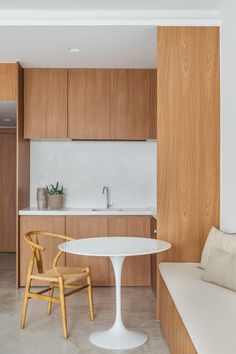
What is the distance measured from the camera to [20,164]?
4562 millimetres

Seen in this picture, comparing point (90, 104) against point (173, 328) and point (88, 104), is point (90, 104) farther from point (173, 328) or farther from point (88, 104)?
point (173, 328)

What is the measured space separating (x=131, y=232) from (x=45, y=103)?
1.80 metres

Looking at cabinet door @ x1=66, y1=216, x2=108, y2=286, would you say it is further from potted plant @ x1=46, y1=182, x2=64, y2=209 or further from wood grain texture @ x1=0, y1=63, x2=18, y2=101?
wood grain texture @ x1=0, y1=63, x2=18, y2=101

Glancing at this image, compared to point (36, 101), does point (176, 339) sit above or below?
below

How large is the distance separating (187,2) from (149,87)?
5.13 ft

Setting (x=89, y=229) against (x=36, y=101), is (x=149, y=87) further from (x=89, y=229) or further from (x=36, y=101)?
(x=89, y=229)

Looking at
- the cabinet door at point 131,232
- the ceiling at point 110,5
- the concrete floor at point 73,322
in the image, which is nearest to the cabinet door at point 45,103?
the cabinet door at point 131,232

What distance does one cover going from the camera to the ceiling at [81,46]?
11.6 feet

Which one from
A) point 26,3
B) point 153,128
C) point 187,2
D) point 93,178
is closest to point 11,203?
point 93,178

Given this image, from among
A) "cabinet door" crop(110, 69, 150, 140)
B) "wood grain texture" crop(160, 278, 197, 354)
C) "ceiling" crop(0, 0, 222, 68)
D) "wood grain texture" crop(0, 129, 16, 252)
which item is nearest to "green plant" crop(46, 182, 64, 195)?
"cabinet door" crop(110, 69, 150, 140)

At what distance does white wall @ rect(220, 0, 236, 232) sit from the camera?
3.03 metres

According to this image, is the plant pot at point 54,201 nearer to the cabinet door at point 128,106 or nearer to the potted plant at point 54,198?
the potted plant at point 54,198

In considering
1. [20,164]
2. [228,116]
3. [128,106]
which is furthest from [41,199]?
[228,116]

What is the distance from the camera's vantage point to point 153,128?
4617 millimetres
